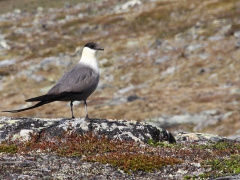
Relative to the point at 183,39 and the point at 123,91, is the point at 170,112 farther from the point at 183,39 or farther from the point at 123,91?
the point at 183,39

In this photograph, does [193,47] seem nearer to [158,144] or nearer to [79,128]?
[158,144]

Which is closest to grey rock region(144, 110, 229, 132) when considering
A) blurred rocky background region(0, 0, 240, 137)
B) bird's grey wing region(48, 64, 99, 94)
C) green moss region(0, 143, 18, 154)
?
blurred rocky background region(0, 0, 240, 137)

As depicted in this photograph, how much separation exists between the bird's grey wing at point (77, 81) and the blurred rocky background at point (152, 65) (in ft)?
67.6

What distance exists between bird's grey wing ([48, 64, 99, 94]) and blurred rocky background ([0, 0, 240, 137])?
811 inches

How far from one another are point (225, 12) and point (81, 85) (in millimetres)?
72795

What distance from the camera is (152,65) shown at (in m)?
61.9

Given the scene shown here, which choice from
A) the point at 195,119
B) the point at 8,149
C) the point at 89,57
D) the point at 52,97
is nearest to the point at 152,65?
the point at 195,119

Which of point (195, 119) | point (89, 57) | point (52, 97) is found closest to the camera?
point (52, 97)

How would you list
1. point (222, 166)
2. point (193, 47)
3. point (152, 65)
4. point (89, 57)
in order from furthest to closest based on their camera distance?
1. point (193, 47)
2. point (152, 65)
3. point (89, 57)
4. point (222, 166)

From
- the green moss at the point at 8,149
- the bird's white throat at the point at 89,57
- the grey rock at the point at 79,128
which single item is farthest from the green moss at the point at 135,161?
the bird's white throat at the point at 89,57

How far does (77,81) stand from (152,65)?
46.0 metres

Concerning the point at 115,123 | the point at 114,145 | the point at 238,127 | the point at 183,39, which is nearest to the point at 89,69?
the point at 115,123

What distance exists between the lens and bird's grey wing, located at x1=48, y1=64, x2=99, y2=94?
52.7 feet

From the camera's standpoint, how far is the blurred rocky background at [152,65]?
139 ft
